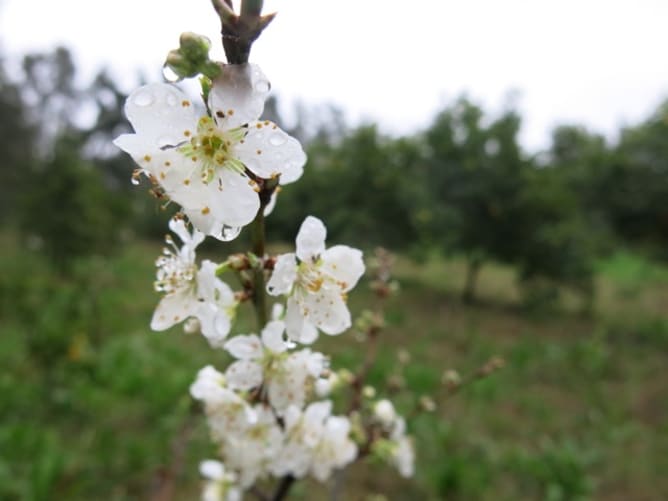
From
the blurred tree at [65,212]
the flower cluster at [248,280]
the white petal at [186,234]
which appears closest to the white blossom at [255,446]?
the flower cluster at [248,280]

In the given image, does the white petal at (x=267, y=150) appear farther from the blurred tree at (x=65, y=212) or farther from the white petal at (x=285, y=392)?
the blurred tree at (x=65, y=212)

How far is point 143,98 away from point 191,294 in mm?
351

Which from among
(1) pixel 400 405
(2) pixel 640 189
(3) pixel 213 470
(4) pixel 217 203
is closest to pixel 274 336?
(4) pixel 217 203

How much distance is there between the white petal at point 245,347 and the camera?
2.99ft

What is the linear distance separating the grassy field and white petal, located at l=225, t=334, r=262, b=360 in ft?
2.23

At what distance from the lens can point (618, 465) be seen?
395 cm

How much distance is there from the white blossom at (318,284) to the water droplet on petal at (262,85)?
8.7 inches

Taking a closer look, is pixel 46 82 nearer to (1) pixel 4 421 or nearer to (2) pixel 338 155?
(2) pixel 338 155

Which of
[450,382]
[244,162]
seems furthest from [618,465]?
[244,162]

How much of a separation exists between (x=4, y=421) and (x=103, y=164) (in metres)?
7.43

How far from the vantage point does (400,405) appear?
4.47 m

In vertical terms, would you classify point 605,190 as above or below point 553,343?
above

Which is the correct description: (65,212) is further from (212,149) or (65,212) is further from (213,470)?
(212,149)

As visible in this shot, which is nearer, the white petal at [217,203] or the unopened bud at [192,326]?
the white petal at [217,203]
